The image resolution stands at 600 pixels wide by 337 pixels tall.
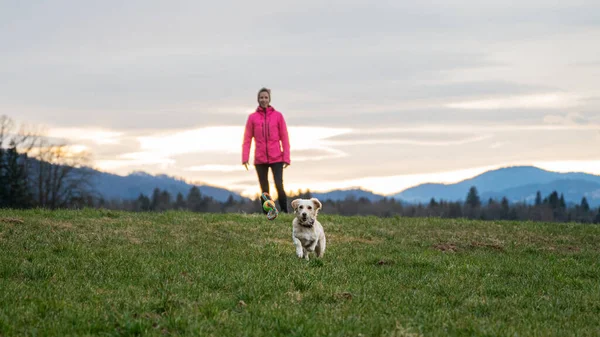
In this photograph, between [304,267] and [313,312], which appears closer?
[313,312]

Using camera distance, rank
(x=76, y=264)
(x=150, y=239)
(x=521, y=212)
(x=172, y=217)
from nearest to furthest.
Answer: (x=76, y=264) < (x=150, y=239) < (x=172, y=217) < (x=521, y=212)

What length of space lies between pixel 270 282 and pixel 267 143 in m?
12.3

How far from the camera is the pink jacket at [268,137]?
2244 centimetres

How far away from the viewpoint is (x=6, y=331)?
24.5 ft

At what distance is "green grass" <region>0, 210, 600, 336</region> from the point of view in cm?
805

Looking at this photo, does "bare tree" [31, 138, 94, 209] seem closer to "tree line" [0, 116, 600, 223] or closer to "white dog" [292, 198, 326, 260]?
"tree line" [0, 116, 600, 223]

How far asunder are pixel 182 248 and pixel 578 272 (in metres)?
A: 8.64

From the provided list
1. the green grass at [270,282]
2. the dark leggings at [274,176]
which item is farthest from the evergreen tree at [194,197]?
the green grass at [270,282]

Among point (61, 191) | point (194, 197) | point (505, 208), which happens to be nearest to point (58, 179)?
point (61, 191)

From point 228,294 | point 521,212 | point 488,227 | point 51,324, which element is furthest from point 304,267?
point 521,212

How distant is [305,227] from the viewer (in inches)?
543

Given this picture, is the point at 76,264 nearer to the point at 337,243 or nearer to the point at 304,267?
the point at 304,267

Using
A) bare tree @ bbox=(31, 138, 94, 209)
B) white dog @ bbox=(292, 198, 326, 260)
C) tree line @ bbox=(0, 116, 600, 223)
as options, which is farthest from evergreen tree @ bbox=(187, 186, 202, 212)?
white dog @ bbox=(292, 198, 326, 260)

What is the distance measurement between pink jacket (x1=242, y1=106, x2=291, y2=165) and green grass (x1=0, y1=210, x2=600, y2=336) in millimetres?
3452
